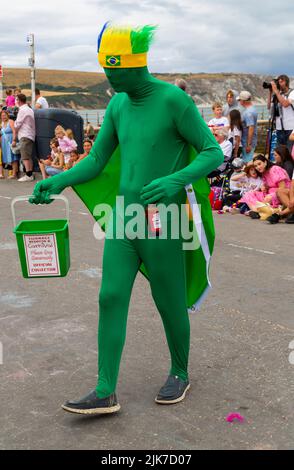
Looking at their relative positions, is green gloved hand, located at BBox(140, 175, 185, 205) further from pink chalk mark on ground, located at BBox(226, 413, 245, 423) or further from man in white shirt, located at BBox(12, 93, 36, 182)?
man in white shirt, located at BBox(12, 93, 36, 182)

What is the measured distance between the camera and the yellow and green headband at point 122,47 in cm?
317

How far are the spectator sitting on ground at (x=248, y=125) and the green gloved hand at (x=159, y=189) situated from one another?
854cm

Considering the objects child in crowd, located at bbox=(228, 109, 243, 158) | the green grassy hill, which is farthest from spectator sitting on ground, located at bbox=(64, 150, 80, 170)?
the green grassy hill

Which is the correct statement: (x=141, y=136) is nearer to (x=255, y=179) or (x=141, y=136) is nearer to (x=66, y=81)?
(x=255, y=179)

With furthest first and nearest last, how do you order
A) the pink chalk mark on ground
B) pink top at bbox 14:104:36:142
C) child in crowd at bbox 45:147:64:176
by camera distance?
pink top at bbox 14:104:36:142, child in crowd at bbox 45:147:64:176, the pink chalk mark on ground

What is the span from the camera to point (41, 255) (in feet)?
11.6

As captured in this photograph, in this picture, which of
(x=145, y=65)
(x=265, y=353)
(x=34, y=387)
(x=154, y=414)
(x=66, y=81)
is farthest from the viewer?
(x=66, y=81)

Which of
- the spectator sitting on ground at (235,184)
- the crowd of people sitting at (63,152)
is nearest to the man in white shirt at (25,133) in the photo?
the crowd of people sitting at (63,152)

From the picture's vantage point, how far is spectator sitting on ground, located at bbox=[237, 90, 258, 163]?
11.4 meters

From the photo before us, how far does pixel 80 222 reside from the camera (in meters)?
9.38

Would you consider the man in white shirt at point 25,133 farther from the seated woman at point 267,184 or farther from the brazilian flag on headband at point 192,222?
the brazilian flag on headband at point 192,222

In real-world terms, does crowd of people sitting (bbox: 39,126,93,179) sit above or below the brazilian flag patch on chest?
below
